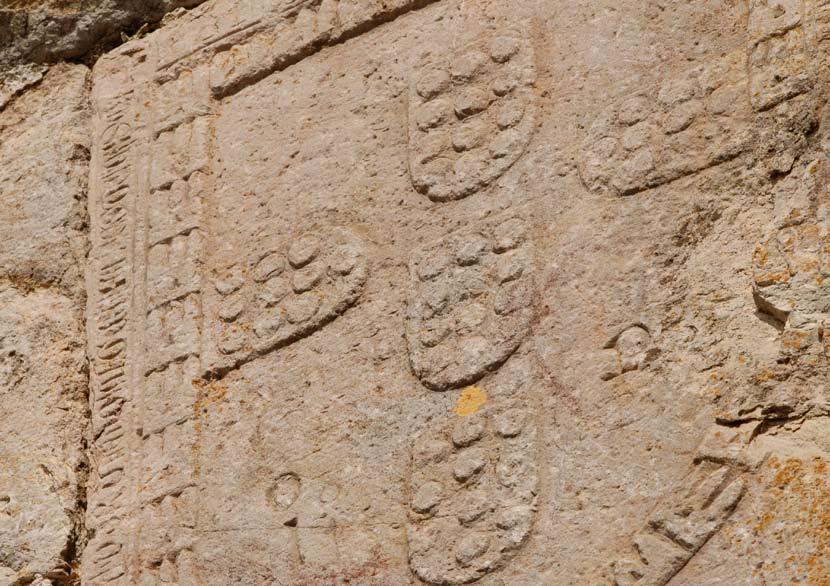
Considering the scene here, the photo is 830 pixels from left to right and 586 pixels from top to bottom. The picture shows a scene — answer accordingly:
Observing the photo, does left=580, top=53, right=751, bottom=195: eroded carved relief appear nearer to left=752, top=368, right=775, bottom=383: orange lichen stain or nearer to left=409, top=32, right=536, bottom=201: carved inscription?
left=409, top=32, right=536, bottom=201: carved inscription

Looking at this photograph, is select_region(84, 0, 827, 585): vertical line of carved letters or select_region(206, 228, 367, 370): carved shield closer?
select_region(84, 0, 827, 585): vertical line of carved letters

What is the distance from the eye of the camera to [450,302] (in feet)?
8.32

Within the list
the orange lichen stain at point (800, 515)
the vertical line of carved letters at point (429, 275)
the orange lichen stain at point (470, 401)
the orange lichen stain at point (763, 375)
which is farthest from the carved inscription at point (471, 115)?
the orange lichen stain at point (800, 515)

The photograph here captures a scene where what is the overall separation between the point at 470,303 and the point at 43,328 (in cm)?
100

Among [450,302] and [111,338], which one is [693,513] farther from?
[111,338]

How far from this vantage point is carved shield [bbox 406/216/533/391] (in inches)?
96.6

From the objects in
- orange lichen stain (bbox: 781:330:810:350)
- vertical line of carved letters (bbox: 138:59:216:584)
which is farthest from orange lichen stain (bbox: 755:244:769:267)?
vertical line of carved letters (bbox: 138:59:216:584)

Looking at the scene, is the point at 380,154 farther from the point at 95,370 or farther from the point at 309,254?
the point at 95,370

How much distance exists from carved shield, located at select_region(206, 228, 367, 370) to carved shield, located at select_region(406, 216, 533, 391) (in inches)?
6.1

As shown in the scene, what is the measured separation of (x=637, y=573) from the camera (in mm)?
2152

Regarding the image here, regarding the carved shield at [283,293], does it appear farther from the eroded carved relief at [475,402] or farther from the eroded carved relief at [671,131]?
the eroded carved relief at [671,131]

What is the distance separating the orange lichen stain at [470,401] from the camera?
2.42 m

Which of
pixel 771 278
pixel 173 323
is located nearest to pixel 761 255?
pixel 771 278

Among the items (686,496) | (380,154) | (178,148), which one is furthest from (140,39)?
(686,496)
